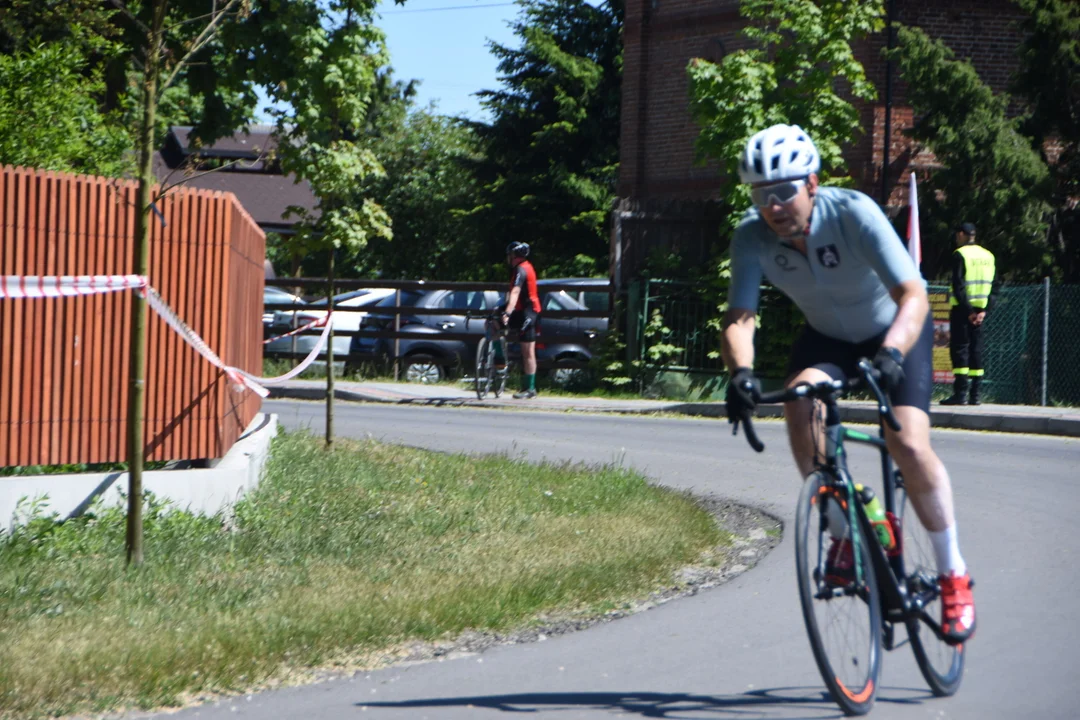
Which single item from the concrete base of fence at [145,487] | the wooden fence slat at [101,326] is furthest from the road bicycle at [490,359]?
the wooden fence slat at [101,326]

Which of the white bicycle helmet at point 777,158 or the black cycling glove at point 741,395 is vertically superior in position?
the white bicycle helmet at point 777,158

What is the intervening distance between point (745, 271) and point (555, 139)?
37916 mm

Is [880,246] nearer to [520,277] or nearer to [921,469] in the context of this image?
[921,469]

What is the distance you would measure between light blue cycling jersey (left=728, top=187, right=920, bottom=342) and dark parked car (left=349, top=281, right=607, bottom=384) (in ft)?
55.4

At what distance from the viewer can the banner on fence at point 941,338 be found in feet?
58.0

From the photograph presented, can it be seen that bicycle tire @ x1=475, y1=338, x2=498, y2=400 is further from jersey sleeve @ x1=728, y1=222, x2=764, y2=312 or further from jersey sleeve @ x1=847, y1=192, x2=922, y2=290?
jersey sleeve @ x1=847, y1=192, x2=922, y2=290

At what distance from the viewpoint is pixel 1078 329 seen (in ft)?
56.0

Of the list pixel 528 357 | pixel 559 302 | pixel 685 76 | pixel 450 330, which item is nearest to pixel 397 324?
pixel 450 330

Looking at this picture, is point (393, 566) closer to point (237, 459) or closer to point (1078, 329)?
point (237, 459)

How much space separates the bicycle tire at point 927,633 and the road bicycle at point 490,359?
13569 millimetres

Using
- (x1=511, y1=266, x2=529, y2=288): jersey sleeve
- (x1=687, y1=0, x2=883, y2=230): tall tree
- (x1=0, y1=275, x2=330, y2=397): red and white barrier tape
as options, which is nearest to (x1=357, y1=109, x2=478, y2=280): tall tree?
(x1=687, y1=0, x2=883, y2=230): tall tree

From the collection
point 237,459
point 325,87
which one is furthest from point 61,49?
point 237,459

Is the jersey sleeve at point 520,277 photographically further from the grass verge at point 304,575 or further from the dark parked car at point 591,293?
the grass verge at point 304,575

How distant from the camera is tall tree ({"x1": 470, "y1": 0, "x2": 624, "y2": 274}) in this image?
136 feet
